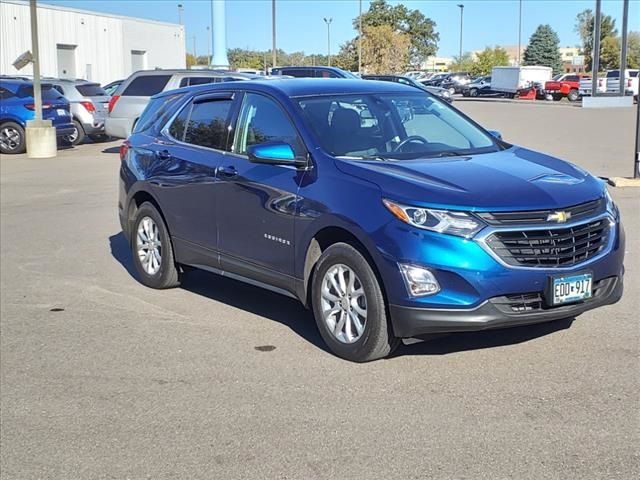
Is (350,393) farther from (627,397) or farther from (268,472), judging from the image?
(627,397)

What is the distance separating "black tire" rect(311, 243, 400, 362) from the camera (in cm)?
512

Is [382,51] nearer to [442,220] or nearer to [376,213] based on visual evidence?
[376,213]

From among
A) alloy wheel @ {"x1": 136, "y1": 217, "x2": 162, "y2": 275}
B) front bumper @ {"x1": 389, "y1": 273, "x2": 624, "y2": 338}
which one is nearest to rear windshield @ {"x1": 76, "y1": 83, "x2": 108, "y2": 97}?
alloy wheel @ {"x1": 136, "y1": 217, "x2": 162, "y2": 275}

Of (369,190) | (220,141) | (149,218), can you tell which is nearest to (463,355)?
(369,190)

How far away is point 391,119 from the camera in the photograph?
629cm

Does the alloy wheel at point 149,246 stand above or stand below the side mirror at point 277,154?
below

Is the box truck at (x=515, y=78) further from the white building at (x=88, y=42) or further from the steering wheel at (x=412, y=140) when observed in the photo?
the steering wheel at (x=412, y=140)

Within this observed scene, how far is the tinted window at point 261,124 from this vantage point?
20.0 ft

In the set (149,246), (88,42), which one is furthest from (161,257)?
(88,42)

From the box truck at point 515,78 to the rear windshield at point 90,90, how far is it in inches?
1633

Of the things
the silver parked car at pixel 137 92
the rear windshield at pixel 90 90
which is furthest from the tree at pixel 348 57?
the silver parked car at pixel 137 92

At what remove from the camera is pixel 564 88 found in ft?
183

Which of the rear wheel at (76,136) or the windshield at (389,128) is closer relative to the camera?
the windshield at (389,128)

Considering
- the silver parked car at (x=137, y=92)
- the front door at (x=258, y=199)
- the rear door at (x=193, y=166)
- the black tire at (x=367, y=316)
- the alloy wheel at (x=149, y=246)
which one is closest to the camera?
the black tire at (x=367, y=316)
